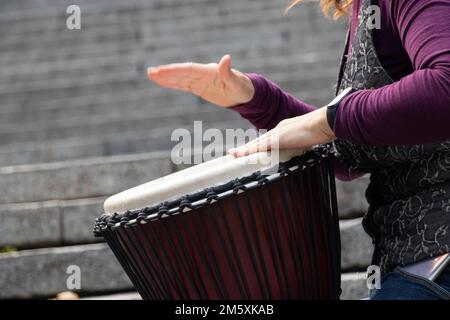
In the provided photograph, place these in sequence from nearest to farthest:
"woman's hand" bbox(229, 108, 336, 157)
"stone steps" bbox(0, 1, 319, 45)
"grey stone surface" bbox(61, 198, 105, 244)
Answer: "woman's hand" bbox(229, 108, 336, 157) → "grey stone surface" bbox(61, 198, 105, 244) → "stone steps" bbox(0, 1, 319, 45)

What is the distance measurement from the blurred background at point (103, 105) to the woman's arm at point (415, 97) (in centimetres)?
161

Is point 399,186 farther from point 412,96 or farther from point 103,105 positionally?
point 103,105

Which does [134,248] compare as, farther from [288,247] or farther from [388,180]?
[388,180]

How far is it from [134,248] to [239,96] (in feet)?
1.68

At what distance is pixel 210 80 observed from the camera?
1.94 metres

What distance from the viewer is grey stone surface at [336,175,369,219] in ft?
10.9

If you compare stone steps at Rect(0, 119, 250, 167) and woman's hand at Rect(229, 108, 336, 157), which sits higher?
woman's hand at Rect(229, 108, 336, 157)

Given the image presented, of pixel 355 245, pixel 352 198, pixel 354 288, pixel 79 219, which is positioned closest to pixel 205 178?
pixel 354 288

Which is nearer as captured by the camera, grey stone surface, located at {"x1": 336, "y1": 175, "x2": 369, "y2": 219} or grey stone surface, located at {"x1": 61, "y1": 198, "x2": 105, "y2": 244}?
grey stone surface, located at {"x1": 336, "y1": 175, "x2": 369, "y2": 219}

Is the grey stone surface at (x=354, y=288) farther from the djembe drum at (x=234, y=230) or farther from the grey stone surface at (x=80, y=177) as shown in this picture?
the djembe drum at (x=234, y=230)

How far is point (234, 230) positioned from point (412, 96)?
1.54 ft

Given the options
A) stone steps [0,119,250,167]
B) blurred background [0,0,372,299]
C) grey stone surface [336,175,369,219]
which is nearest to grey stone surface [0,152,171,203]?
blurred background [0,0,372,299]

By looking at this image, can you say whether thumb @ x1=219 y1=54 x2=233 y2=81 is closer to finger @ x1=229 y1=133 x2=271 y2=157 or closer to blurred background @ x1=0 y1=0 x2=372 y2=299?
finger @ x1=229 y1=133 x2=271 y2=157
